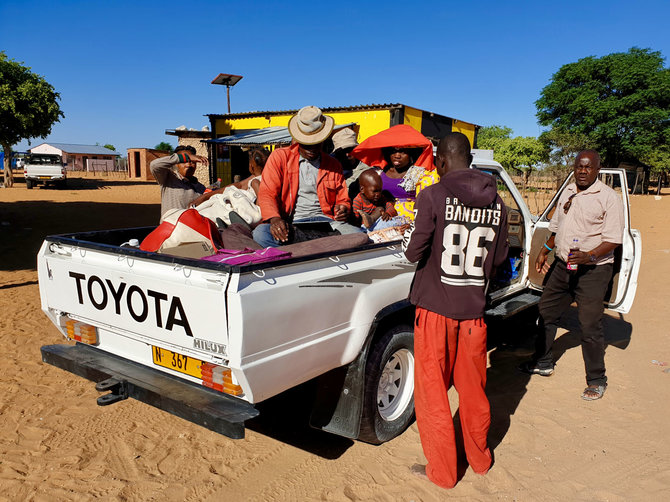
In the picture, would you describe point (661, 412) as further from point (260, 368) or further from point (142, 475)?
point (142, 475)

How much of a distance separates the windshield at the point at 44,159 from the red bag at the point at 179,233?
27.0 m

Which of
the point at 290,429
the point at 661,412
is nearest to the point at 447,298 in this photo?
the point at 290,429

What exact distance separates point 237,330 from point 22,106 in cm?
2893

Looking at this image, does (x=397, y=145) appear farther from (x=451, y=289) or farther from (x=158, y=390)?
(x=158, y=390)

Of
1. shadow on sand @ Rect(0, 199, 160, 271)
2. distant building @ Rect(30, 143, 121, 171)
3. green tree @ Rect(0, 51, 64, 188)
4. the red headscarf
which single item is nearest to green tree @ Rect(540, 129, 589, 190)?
shadow on sand @ Rect(0, 199, 160, 271)

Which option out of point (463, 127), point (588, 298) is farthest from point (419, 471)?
point (463, 127)

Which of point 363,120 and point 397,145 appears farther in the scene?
point 363,120

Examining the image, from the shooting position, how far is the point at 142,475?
9.05ft

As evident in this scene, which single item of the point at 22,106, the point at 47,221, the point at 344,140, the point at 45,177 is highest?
the point at 22,106

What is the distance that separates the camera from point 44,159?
25.7 m

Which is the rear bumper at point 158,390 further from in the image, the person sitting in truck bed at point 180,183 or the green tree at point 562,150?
the green tree at point 562,150

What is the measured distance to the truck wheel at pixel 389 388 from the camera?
2857 mm

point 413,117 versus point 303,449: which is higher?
point 413,117

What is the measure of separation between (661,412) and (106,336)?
416 centimetres
